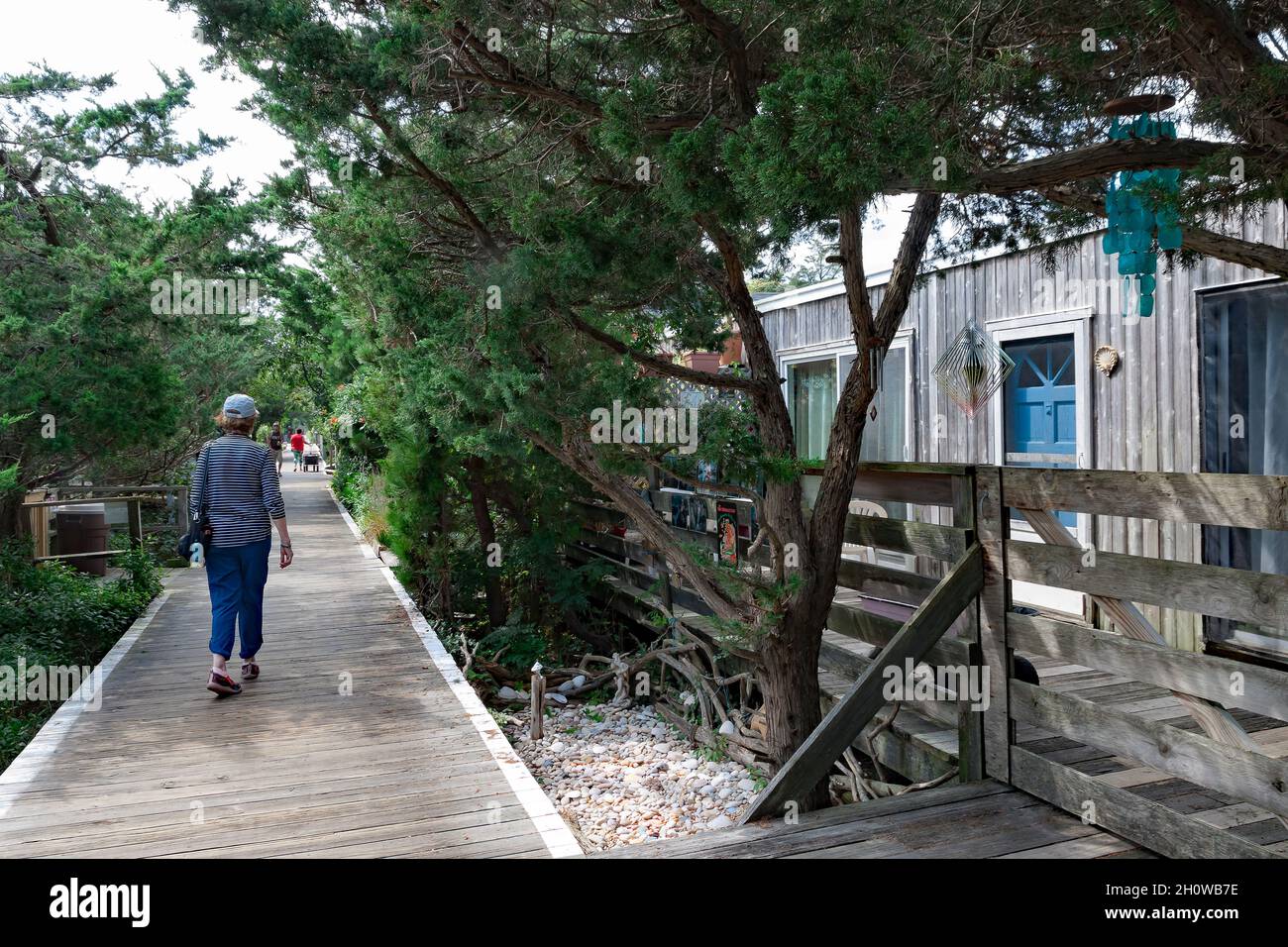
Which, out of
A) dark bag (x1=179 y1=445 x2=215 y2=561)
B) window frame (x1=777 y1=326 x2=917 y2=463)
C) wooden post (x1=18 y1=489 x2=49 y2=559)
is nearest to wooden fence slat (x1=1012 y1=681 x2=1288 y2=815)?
window frame (x1=777 y1=326 x2=917 y2=463)

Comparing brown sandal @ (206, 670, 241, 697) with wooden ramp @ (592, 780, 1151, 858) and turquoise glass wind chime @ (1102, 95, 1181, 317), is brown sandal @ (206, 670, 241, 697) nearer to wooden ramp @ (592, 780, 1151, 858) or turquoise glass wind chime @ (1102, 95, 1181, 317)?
wooden ramp @ (592, 780, 1151, 858)

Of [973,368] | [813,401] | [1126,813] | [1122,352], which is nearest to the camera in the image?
[1126,813]

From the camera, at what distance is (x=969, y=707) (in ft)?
14.7

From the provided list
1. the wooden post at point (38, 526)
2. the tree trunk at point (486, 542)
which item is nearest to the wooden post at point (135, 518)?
the wooden post at point (38, 526)

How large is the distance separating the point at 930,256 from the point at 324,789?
16.1ft

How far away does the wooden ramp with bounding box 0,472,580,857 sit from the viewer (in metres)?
4.19

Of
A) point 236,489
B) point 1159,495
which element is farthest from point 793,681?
point 236,489

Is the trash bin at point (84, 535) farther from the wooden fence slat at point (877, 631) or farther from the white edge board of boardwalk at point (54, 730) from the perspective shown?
the wooden fence slat at point (877, 631)

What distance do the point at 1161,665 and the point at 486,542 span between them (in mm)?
9120

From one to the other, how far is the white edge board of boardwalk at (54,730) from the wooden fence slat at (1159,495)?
197 inches

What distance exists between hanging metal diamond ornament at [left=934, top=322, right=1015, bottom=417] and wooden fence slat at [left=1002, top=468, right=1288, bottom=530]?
3669 mm

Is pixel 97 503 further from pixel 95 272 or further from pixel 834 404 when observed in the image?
pixel 834 404
